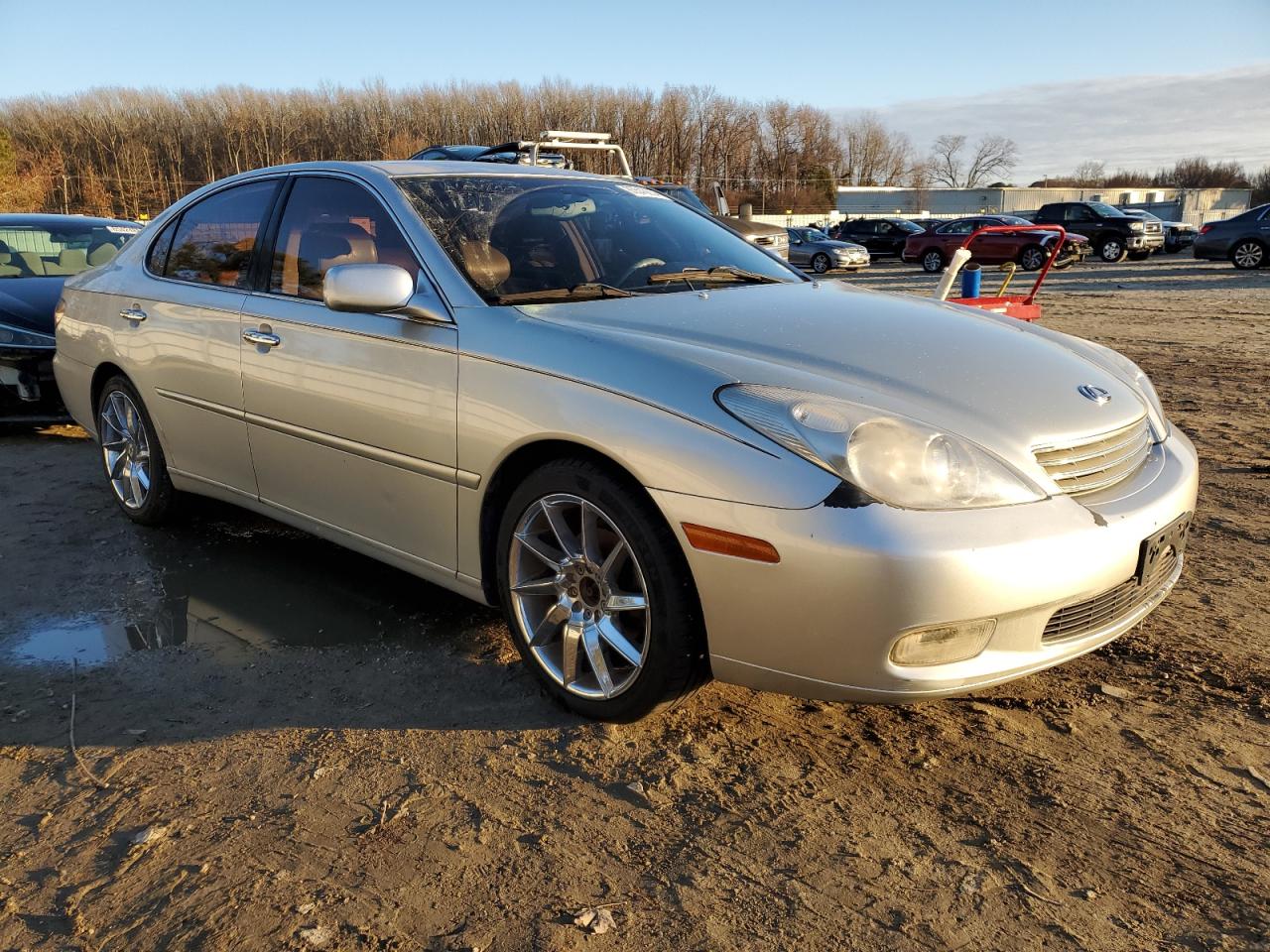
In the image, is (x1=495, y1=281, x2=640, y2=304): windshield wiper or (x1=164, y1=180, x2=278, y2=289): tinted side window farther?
(x1=164, y1=180, x2=278, y2=289): tinted side window

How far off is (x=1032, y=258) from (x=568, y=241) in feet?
73.7

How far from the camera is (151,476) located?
14.9ft

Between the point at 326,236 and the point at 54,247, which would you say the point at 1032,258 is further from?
the point at 326,236

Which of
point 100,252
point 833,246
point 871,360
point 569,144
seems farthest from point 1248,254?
point 871,360

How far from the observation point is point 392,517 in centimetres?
326

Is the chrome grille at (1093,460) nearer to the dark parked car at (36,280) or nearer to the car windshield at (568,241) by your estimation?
the car windshield at (568,241)

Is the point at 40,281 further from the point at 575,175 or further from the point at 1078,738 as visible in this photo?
the point at 1078,738

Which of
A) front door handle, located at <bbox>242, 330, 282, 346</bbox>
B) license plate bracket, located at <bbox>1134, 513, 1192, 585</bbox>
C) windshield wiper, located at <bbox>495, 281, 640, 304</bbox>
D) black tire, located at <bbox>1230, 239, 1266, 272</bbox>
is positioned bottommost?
black tire, located at <bbox>1230, 239, 1266, 272</bbox>

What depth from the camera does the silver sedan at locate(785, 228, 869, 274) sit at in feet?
84.0

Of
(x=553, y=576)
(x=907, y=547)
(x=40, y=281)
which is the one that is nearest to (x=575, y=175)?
(x=553, y=576)

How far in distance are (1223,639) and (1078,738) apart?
3.10 feet

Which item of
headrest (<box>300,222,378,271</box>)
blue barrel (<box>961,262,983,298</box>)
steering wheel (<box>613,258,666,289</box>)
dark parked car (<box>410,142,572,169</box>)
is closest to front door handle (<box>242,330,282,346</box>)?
headrest (<box>300,222,378,271</box>)

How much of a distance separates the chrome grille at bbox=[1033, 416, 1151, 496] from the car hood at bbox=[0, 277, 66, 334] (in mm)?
6550

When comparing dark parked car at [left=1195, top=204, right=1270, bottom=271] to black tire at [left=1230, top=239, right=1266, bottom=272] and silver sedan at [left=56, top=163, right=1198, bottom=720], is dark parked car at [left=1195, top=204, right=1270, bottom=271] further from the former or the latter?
silver sedan at [left=56, top=163, right=1198, bottom=720]
